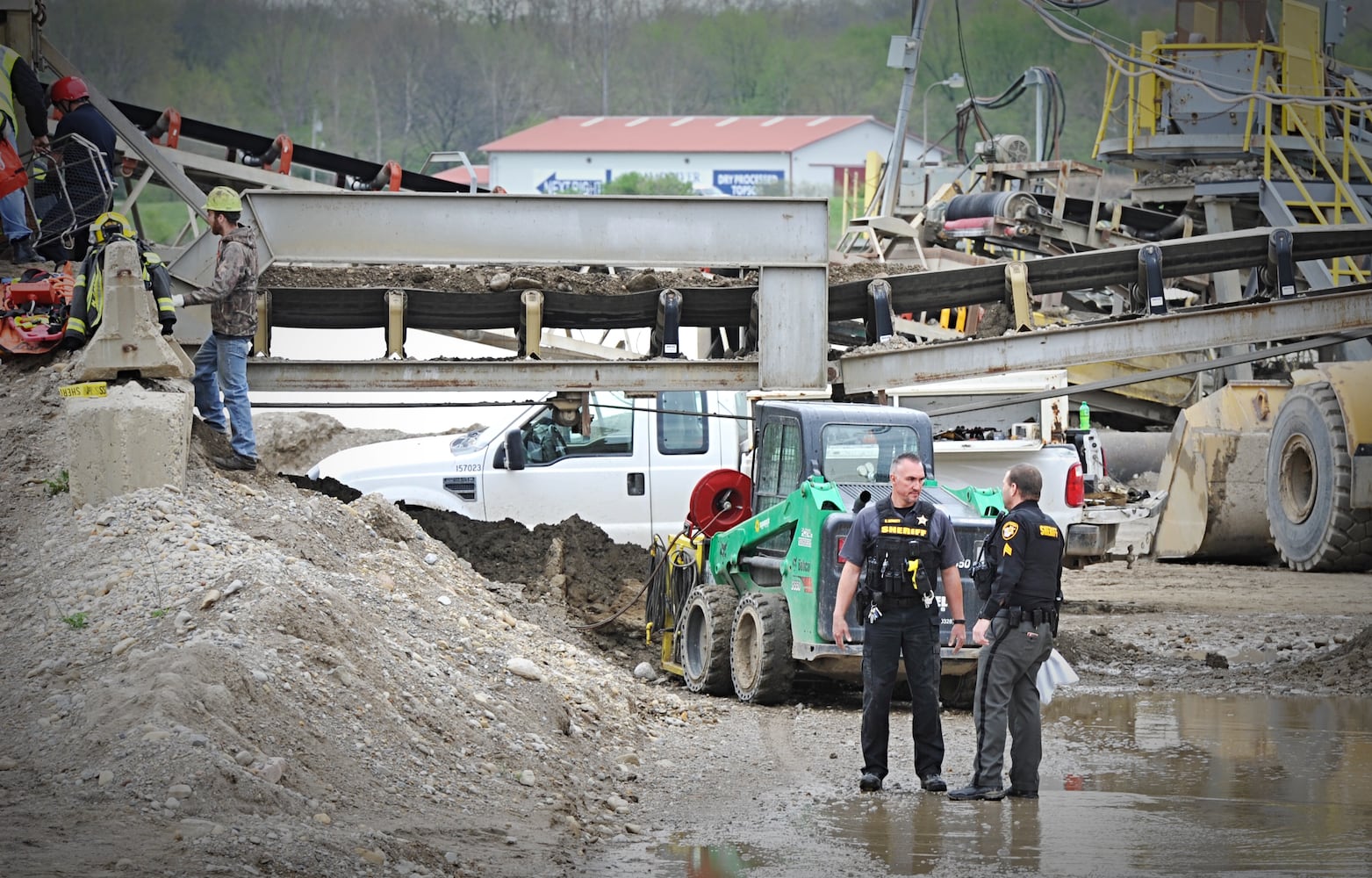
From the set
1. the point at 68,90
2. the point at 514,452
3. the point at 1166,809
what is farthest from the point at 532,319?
the point at 1166,809

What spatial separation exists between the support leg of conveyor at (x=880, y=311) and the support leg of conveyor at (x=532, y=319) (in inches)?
93.6

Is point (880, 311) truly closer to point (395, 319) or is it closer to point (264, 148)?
point (395, 319)

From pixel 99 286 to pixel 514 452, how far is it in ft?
13.8

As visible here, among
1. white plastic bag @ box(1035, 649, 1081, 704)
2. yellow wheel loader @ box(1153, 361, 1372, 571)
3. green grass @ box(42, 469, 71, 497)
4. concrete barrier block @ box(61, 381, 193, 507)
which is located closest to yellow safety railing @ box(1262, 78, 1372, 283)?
yellow wheel loader @ box(1153, 361, 1372, 571)

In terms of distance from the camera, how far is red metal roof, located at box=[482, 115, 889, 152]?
62219mm

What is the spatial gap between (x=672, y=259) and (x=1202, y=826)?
590 centimetres

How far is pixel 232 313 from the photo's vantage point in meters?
10.4

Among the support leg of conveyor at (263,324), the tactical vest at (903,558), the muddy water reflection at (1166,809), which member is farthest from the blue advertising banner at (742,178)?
the tactical vest at (903,558)

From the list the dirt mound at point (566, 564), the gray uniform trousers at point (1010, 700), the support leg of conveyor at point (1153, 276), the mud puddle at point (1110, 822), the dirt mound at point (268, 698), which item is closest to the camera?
the dirt mound at point (268, 698)

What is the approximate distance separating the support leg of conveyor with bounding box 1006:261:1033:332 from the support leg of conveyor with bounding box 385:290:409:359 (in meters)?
4.36

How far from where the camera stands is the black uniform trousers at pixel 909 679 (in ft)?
25.8

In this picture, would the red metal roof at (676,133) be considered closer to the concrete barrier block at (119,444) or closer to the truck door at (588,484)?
the truck door at (588,484)

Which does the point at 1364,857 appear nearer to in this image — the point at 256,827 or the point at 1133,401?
the point at 256,827

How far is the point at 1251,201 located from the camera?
20.8 m
